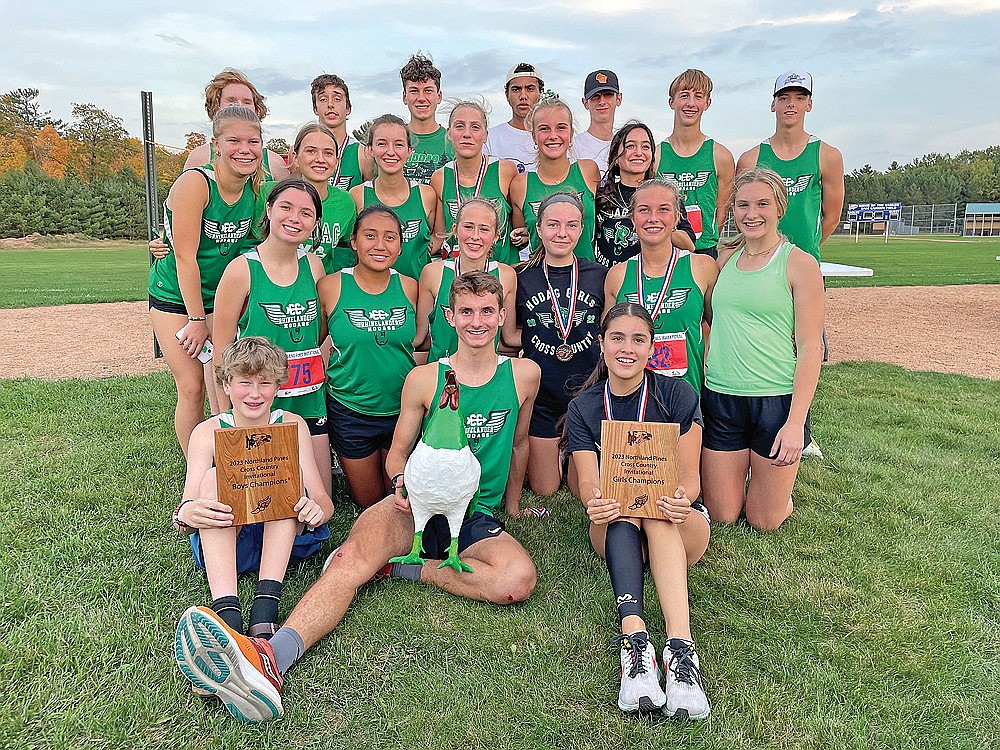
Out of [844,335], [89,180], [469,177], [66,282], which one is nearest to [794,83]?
[469,177]

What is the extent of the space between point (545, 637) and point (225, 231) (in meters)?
2.85

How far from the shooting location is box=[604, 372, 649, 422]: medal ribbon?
338cm

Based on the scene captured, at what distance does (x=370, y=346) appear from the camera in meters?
4.07

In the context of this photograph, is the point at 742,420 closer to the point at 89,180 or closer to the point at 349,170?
the point at 349,170

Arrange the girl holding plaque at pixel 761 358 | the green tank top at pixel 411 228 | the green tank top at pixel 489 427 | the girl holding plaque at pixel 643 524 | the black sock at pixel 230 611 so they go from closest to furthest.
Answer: the girl holding plaque at pixel 643 524 < the black sock at pixel 230 611 < the green tank top at pixel 489 427 < the girl holding plaque at pixel 761 358 < the green tank top at pixel 411 228

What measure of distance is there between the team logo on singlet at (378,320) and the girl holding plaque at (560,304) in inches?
28.5

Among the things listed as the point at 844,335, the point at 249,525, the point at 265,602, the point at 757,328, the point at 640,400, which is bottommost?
the point at 265,602

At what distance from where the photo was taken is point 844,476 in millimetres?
4941

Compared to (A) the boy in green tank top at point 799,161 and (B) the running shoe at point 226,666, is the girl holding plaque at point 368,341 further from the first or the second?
(A) the boy in green tank top at point 799,161

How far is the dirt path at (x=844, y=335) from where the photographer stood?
8.80 metres

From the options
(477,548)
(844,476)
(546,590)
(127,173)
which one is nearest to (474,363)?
(477,548)

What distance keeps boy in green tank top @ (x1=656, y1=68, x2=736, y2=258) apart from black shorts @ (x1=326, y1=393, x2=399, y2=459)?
2.45 m

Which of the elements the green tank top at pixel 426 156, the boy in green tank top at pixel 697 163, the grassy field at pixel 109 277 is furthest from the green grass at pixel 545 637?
the grassy field at pixel 109 277

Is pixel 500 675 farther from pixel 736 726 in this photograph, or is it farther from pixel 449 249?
pixel 449 249
